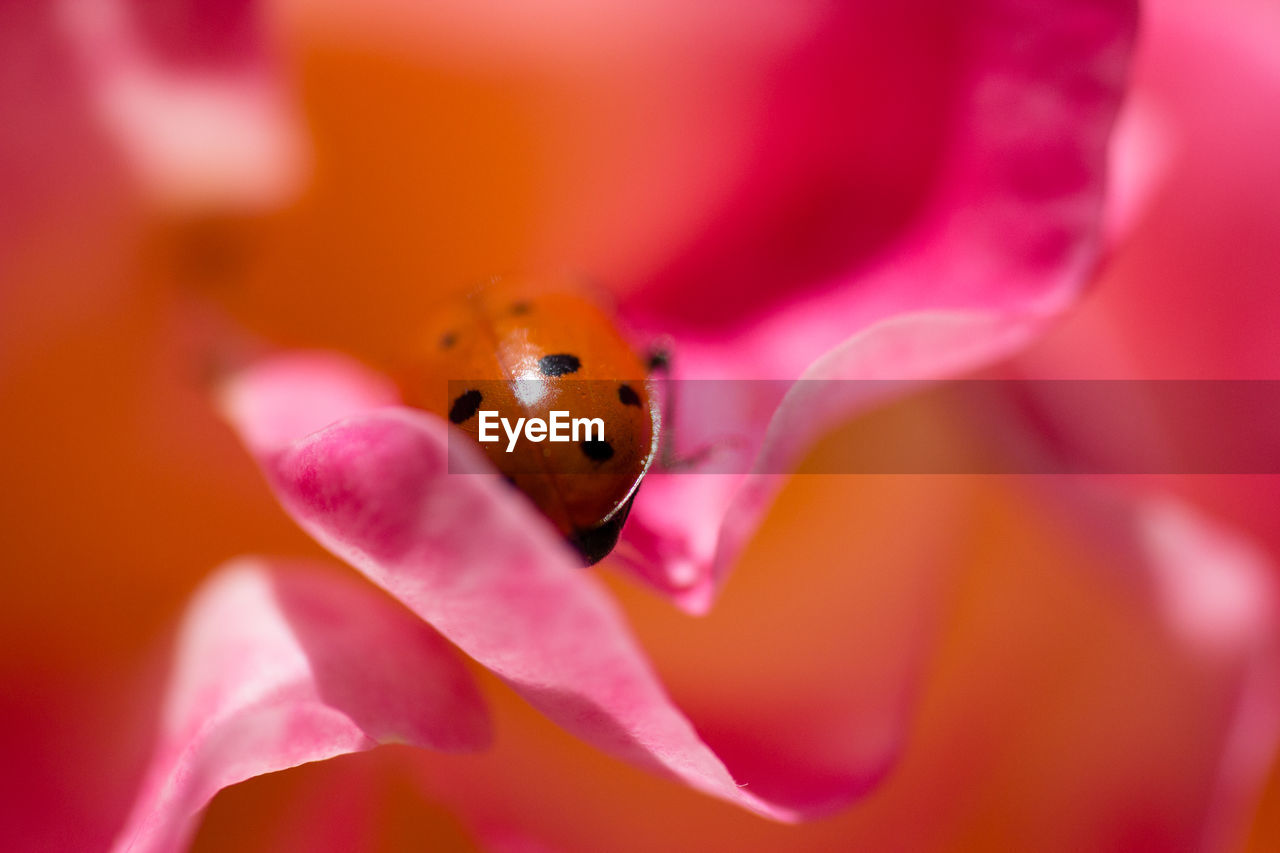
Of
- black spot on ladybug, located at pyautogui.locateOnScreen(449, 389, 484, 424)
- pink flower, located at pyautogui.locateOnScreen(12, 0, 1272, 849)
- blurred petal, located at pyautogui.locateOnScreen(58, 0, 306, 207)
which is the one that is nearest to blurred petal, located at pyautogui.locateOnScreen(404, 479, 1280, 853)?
pink flower, located at pyautogui.locateOnScreen(12, 0, 1272, 849)

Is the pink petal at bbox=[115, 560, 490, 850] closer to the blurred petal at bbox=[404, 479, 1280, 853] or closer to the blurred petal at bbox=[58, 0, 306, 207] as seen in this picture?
the blurred petal at bbox=[404, 479, 1280, 853]

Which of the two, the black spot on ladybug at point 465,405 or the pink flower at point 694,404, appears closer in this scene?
the pink flower at point 694,404

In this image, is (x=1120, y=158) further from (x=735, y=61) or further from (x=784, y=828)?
(x=784, y=828)

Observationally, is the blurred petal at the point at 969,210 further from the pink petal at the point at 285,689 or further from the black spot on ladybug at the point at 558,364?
the pink petal at the point at 285,689

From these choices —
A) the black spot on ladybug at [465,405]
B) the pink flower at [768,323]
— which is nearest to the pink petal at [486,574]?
the pink flower at [768,323]

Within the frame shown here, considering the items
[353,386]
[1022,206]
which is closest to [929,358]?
[1022,206]

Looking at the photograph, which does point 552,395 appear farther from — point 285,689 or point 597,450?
point 285,689

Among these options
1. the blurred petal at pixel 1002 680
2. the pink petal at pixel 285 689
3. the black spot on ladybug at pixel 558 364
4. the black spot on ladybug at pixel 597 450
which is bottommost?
the blurred petal at pixel 1002 680
